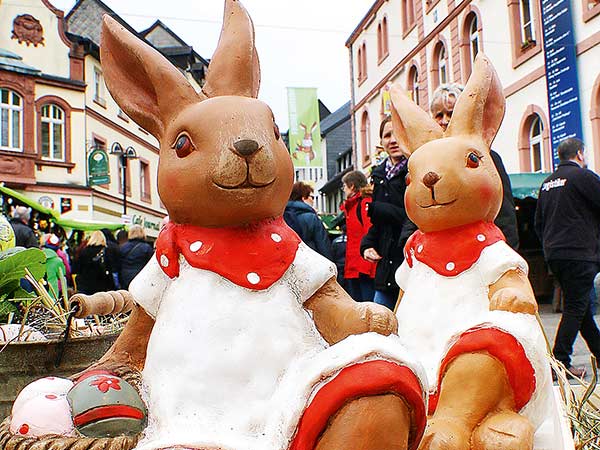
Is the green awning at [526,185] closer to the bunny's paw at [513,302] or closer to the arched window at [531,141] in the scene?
the arched window at [531,141]

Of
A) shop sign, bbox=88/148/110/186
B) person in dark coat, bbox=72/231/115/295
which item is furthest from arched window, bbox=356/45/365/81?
person in dark coat, bbox=72/231/115/295

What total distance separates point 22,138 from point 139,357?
15.7 m

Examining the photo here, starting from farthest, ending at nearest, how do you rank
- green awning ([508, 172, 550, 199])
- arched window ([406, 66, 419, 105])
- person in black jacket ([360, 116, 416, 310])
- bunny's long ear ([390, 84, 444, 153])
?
arched window ([406, 66, 419, 105]) → green awning ([508, 172, 550, 199]) → person in black jacket ([360, 116, 416, 310]) → bunny's long ear ([390, 84, 444, 153])

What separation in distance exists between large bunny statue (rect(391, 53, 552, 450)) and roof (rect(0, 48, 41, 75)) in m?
14.5

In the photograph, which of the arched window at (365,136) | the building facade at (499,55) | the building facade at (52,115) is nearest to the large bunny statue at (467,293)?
the building facade at (499,55)

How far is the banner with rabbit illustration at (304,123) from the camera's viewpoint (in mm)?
23312

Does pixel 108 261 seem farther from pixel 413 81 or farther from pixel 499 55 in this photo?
pixel 413 81

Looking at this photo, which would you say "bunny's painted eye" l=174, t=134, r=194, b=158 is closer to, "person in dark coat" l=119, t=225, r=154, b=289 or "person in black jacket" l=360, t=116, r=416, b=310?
Result: "person in black jacket" l=360, t=116, r=416, b=310

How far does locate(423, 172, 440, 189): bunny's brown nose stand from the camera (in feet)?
6.69

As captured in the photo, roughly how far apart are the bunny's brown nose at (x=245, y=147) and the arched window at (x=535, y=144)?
11216 mm

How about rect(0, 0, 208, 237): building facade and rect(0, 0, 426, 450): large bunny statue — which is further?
rect(0, 0, 208, 237): building facade

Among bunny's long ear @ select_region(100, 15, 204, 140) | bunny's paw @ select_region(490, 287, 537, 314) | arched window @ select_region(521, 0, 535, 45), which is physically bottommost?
bunny's paw @ select_region(490, 287, 537, 314)

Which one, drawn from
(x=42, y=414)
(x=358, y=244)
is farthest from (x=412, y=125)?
(x=358, y=244)

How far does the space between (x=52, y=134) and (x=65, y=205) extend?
6.20 feet
